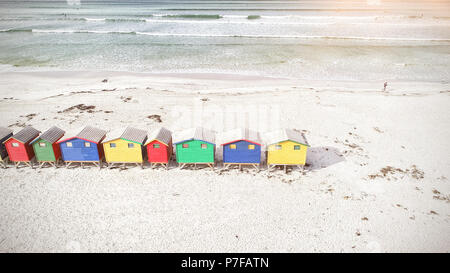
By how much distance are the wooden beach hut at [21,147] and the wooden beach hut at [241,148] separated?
11.0 meters

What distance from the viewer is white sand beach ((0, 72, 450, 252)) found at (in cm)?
1195

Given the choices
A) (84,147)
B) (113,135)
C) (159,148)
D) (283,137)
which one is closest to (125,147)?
(113,135)

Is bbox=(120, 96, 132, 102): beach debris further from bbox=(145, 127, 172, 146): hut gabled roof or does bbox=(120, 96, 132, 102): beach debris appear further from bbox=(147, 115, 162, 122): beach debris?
bbox=(145, 127, 172, 146): hut gabled roof

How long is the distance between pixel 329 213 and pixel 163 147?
29.8 ft

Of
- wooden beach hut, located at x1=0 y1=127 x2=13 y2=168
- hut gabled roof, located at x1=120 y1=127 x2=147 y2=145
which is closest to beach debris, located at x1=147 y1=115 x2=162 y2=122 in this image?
hut gabled roof, located at x1=120 y1=127 x2=147 y2=145

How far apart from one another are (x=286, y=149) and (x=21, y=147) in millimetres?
14629

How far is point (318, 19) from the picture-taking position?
276ft

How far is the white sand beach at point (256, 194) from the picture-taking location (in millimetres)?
11953

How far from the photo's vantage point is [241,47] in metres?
49.3

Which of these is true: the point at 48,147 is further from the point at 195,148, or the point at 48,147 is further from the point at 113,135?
the point at 195,148

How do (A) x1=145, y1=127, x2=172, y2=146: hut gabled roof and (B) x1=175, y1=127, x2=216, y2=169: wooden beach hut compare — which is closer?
(B) x1=175, y1=127, x2=216, y2=169: wooden beach hut

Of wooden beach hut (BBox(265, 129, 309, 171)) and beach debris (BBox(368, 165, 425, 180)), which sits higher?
wooden beach hut (BBox(265, 129, 309, 171))

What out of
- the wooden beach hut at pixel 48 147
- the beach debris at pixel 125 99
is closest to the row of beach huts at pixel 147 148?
the wooden beach hut at pixel 48 147

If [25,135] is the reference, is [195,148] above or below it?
below
